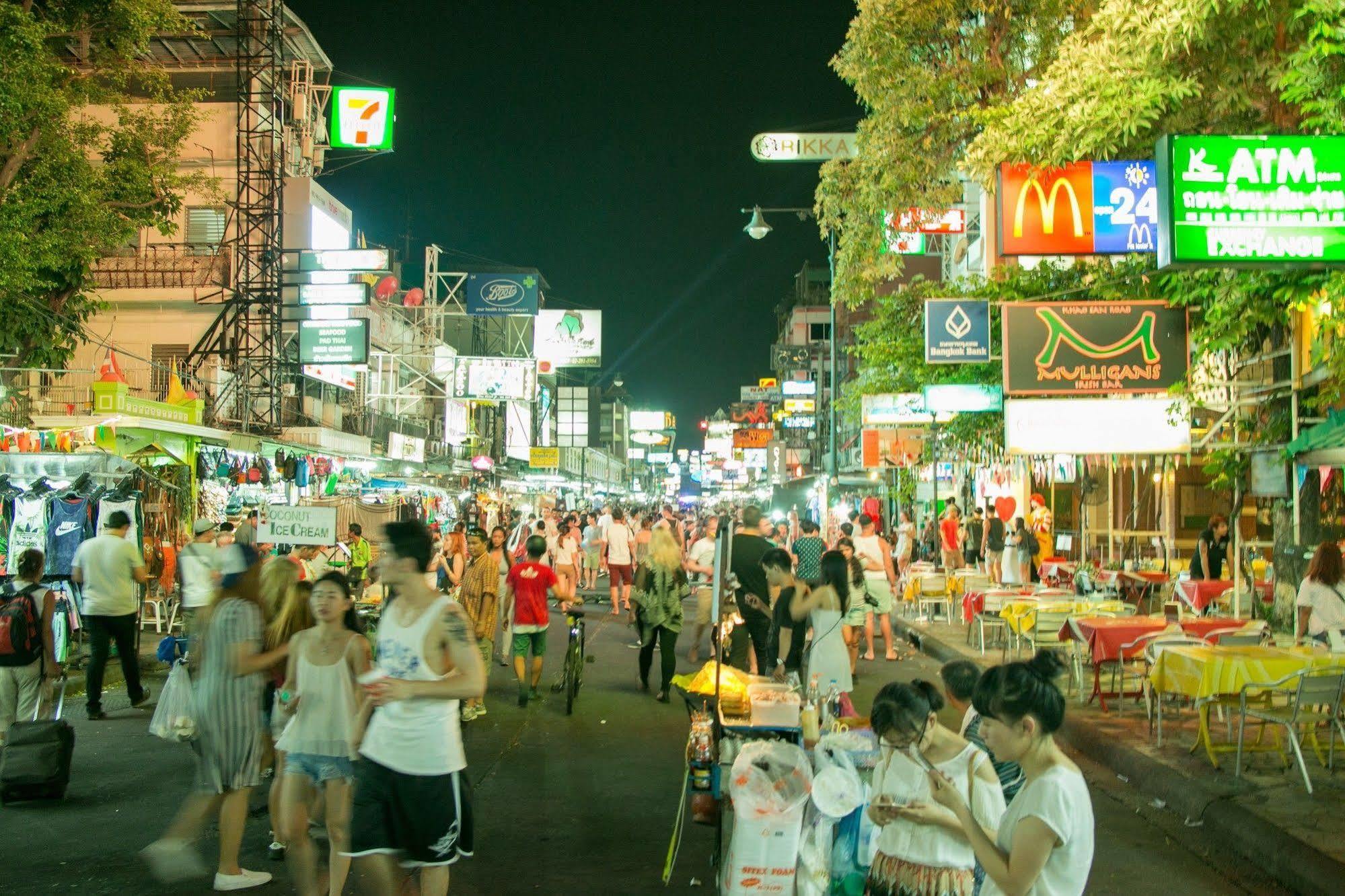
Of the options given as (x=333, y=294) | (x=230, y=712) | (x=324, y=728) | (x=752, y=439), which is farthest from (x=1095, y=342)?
(x=752, y=439)

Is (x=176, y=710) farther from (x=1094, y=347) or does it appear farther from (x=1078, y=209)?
(x=1094, y=347)

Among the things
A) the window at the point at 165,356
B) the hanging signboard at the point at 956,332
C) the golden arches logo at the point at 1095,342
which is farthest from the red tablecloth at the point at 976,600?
the window at the point at 165,356

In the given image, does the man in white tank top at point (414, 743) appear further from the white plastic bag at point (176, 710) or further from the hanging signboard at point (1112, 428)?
the hanging signboard at point (1112, 428)

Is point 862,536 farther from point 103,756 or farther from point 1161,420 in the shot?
point 103,756

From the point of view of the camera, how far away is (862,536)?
52.9 feet

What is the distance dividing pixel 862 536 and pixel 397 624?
39.0 ft

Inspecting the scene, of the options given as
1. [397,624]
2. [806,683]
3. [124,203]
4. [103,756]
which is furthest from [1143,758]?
[124,203]

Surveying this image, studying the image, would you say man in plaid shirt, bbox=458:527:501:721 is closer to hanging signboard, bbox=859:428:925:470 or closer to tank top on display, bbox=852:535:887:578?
tank top on display, bbox=852:535:887:578

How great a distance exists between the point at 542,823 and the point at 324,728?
7.27ft

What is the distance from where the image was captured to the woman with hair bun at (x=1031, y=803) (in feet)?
10.3

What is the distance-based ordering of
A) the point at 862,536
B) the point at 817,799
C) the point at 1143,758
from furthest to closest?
1. the point at 862,536
2. the point at 1143,758
3. the point at 817,799

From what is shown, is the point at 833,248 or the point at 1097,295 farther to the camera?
the point at 833,248

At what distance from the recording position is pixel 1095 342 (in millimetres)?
13617

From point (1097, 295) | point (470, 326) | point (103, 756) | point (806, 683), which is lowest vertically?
point (103, 756)
